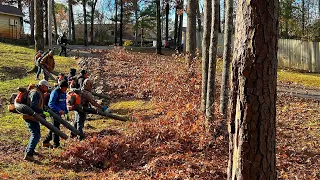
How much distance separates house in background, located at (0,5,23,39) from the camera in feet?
137

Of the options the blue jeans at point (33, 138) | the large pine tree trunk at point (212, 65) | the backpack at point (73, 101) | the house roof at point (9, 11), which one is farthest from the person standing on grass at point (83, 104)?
the house roof at point (9, 11)

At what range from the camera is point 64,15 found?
259 ft

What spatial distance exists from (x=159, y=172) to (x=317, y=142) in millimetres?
4269

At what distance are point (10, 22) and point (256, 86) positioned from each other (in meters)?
44.5

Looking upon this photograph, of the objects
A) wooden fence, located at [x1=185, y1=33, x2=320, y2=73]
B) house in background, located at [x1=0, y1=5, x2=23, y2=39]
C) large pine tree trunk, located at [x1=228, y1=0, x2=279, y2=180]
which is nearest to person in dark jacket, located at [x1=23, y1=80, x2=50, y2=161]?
large pine tree trunk, located at [x1=228, y1=0, x2=279, y2=180]

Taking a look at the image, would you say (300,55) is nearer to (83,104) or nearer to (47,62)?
(47,62)

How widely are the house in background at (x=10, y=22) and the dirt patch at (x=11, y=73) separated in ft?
75.6

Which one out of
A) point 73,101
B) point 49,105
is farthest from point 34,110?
point 73,101

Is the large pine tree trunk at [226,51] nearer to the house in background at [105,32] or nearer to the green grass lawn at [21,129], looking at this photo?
the green grass lawn at [21,129]

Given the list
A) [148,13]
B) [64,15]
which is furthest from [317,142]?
[64,15]

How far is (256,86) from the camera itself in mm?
3721

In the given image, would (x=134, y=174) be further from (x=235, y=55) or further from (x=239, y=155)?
(x=235, y=55)

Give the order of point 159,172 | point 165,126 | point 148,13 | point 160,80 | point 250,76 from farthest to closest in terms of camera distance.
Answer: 1. point 148,13
2. point 160,80
3. point 165,126
4. point 159,172
5. point 250,76

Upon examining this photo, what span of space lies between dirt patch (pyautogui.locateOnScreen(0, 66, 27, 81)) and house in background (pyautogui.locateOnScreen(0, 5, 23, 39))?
75.6ft
